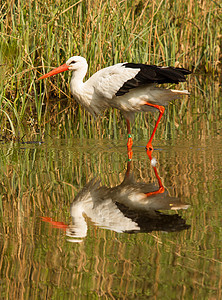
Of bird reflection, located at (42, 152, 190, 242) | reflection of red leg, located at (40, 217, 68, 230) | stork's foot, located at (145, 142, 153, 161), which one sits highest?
stork's foot, located at (145, 142, 153, 161)

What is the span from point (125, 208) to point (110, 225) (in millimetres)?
476

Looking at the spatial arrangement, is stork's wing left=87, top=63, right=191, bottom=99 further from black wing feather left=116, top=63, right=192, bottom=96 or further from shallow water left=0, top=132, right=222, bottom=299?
shallow water left=0, top=132, right=222, bottom=299

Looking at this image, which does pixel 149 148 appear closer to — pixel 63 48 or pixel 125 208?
pixel 125 208

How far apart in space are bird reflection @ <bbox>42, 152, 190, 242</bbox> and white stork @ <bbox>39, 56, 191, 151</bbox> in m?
1.71

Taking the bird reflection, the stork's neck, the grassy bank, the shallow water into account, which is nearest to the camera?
the shallow water

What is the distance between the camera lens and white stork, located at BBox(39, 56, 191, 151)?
704cm

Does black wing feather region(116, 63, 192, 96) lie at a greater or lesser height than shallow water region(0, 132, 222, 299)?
greater

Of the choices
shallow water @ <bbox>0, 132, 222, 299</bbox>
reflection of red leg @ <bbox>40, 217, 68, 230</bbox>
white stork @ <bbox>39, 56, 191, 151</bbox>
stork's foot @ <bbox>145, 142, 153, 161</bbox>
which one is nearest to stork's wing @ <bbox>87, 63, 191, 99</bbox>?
white stork @ <bbox>39, 56, 191, 151</bbox>

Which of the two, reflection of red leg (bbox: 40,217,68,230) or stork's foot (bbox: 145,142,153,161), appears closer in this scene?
reflection of red leg (bbox: 40,217,68,230)

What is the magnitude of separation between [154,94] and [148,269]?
14.1 ft

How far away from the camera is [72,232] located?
4.05 m

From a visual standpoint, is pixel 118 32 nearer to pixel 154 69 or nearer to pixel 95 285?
pixel 154 69

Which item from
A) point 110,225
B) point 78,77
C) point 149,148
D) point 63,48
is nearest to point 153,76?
point 149,148

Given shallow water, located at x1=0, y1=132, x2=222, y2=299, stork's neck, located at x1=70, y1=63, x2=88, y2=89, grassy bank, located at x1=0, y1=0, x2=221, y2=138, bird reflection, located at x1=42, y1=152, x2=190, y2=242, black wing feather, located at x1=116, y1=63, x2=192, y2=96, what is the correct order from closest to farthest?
1. shallow water, located at x1=0, y1=132, x2=222, y2=299
2. bird reflection, located at x1=42, y1=152, x2=190, y2=242
3. black wing feather, located at x1=116, y1=63, x2=192, y2=96
4. stork's neck, located at x1=70, y1=63, x2=88, y2=89
5. grassy bank, located at x1=0, y1=0, x2=221, y2=138
